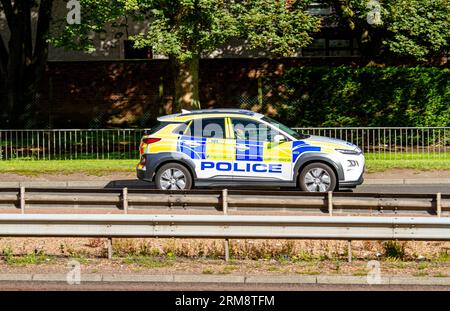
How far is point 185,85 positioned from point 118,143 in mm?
3184

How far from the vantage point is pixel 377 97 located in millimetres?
29375

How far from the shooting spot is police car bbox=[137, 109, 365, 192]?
1759 cm

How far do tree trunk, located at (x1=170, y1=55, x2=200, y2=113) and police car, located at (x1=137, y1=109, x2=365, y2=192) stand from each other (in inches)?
365

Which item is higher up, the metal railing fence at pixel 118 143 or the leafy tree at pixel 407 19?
the leafy tree at pixel 407 19

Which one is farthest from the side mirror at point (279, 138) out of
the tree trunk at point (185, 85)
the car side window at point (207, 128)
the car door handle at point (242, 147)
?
the tree trunk at point (185, 85)

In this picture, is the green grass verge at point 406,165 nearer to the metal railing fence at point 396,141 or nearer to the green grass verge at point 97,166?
the green grass verge at point 97,166

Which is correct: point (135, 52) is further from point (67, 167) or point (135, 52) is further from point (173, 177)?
point (173, 177)

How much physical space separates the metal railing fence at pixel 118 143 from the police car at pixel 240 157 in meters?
6.52

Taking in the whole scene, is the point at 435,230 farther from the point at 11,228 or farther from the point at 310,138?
the point at 310,138

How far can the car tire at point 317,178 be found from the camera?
58.0 feet

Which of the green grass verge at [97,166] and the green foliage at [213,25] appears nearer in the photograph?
the green grass verge at [97,166]

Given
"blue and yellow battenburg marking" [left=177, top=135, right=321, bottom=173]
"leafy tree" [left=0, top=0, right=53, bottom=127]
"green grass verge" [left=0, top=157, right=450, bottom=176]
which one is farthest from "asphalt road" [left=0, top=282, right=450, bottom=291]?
"leafy tree" [left=0, top=0, right=53, bottom=127]

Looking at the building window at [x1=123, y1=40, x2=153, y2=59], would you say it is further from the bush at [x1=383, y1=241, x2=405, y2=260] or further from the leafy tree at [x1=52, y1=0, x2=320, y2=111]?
the bush at [x1=383, y1=241, x2=405, y2=260]

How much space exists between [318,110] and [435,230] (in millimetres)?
18265
